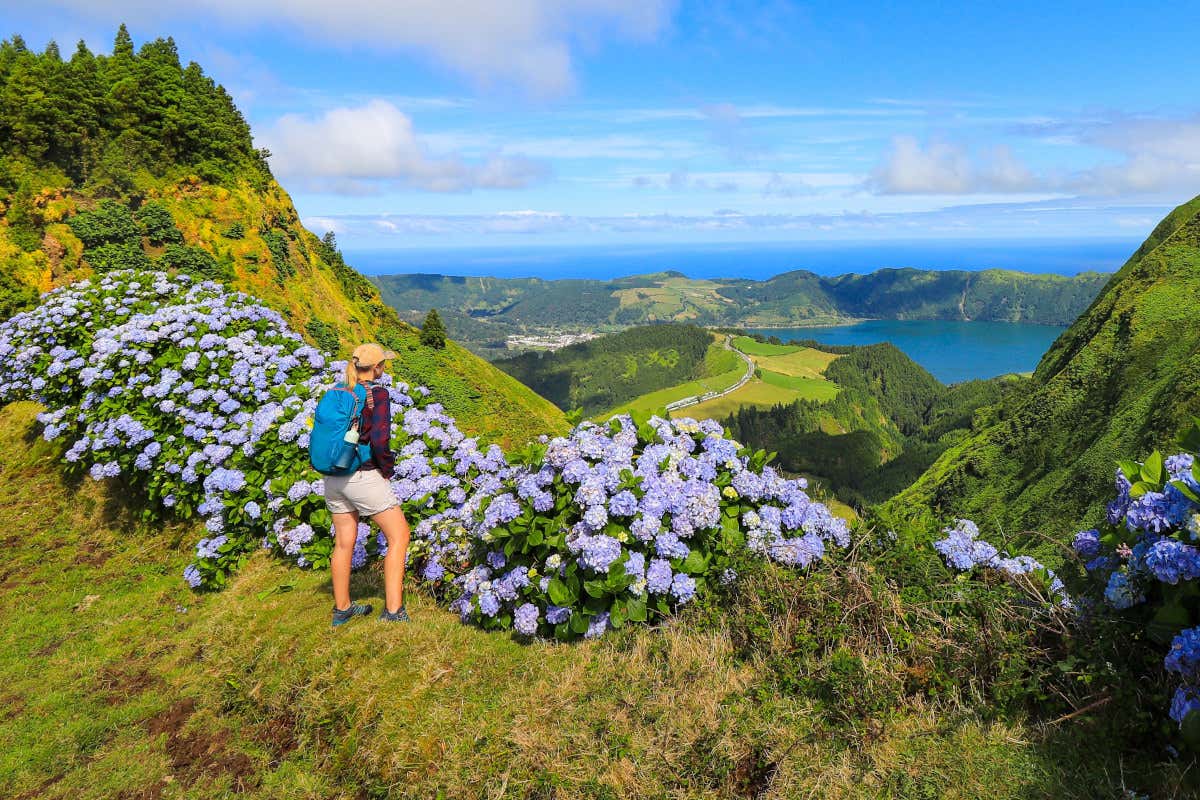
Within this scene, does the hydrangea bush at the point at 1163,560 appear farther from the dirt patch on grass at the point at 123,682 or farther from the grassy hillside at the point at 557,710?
the dirt patch on grass at the point at 123,682

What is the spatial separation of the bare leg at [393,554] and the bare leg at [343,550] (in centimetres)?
27

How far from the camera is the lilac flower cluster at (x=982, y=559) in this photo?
4538mm

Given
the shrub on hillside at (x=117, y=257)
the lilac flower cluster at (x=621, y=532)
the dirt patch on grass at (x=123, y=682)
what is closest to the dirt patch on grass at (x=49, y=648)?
the dirt patch on grass at (x=123, y=682)

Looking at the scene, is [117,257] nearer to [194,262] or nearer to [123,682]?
[194,262]

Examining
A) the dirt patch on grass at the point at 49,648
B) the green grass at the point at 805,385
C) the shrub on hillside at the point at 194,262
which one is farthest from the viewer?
the green grass at the point at 805,385

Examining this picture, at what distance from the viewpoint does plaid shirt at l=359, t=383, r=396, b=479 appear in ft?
17.8

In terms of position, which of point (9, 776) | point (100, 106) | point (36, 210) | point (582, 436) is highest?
point (100, 106)

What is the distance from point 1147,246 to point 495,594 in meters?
118

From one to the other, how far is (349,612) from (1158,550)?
6633mm

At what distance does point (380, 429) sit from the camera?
17.8ft

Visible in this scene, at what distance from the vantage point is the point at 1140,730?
3.18m

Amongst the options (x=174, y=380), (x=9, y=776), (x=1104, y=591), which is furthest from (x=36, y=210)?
(x=1104, y=591)

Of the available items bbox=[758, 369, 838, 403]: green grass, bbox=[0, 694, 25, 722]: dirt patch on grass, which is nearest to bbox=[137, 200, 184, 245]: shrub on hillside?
bbox=[0, 694, 25, 722]: dirt patch on grass

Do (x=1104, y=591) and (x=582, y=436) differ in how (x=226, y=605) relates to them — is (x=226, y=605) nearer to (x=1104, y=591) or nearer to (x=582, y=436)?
(x=582, y=436)
